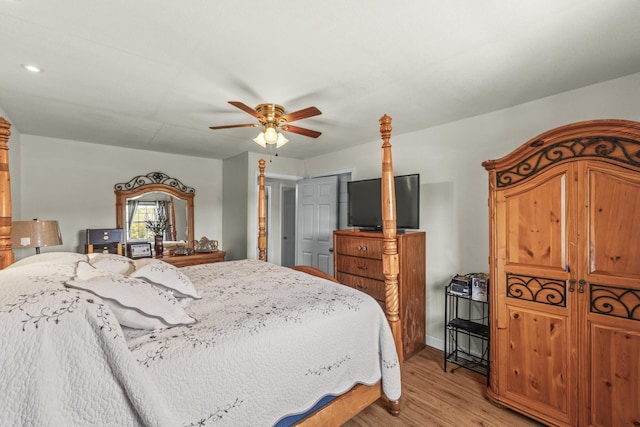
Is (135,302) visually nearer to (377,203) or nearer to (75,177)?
(377,203)

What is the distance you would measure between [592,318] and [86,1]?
10.5ft

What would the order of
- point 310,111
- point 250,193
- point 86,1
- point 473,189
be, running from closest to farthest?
point 86,1 < point 310,111 < point 473,189 < point 250,193

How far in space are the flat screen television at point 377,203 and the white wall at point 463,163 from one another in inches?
12.6

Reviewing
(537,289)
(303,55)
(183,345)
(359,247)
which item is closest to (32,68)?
(303,55)

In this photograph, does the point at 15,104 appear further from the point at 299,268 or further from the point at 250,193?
the point at 299,268

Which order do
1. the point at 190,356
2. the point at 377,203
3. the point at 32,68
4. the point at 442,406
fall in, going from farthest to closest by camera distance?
1. the point at 377,203
2. the point at 442,406
3. the point at 32,68
4. the point at 190,356

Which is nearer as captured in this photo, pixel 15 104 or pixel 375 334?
pixel 375 334

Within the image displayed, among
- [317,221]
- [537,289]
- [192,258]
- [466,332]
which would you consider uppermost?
[317,221]

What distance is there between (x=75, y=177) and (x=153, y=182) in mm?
880

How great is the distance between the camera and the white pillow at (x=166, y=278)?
63.4 inches

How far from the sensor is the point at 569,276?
1815 mm

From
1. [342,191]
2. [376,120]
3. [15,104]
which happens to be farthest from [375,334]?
[15,104]

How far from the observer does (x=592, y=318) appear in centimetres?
174

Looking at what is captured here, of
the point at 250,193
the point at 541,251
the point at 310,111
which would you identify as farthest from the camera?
the point at 250,193
